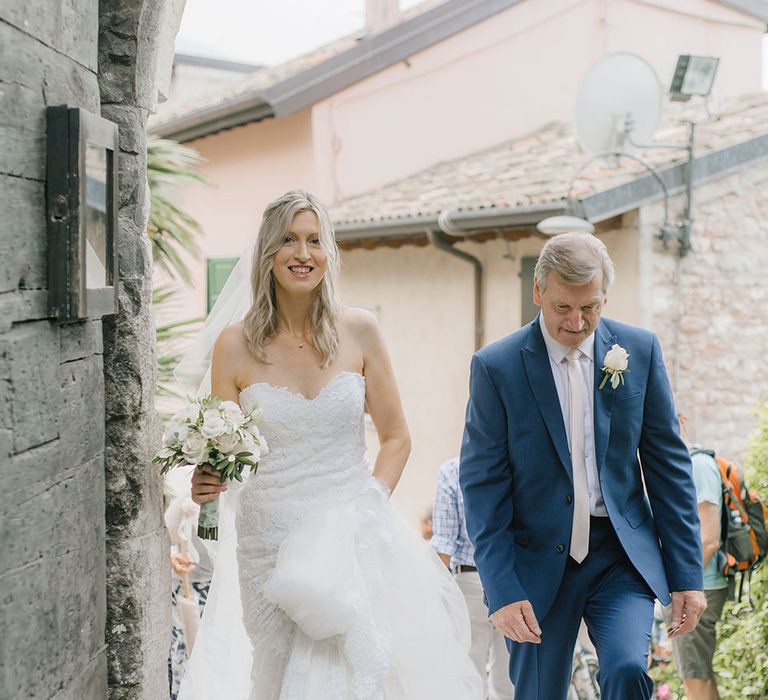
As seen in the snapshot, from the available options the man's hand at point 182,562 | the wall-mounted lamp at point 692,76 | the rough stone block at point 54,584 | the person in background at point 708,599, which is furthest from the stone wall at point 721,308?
the rough stone block at point 54,584

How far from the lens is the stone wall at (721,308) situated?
952cm

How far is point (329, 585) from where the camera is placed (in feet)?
11.9

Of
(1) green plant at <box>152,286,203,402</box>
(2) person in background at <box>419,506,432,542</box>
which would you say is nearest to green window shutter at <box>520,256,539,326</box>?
→ (2) person in background at <box>419,506,432,542</box>

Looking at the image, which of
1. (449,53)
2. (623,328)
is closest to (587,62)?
(449,53)

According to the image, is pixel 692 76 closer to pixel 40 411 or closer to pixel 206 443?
pixel 206 443

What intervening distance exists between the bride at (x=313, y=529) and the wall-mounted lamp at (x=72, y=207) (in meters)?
0.96

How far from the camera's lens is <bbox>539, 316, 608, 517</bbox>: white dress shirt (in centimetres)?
375

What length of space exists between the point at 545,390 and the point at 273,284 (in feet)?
3.45

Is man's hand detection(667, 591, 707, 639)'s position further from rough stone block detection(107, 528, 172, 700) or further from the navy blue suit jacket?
rough stone block detection(107, 528, 172, 700)

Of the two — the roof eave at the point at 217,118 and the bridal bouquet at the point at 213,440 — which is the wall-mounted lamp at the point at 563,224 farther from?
the roof eave at the point at 217,118

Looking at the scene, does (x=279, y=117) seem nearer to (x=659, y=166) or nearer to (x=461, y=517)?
(x=659, y=166)

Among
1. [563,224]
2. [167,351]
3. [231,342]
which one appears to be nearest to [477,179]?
[563,224]

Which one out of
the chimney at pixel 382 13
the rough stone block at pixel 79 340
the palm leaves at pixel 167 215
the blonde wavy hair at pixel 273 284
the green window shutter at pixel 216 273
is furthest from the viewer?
the green window shutter at pixel 216 273

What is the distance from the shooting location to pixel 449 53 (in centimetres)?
1399
